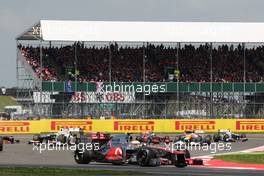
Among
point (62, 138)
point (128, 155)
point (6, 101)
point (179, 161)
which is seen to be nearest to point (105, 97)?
point (62, 138)

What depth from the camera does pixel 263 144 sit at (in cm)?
4194

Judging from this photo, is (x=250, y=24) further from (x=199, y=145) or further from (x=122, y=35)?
(x=199, y=145)

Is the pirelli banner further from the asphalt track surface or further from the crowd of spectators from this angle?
the asphalt track surface

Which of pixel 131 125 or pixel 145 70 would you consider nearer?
pixel 131 125

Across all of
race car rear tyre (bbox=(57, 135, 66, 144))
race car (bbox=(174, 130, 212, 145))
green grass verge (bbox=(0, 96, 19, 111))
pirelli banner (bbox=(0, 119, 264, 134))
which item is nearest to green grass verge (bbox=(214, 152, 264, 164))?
race car (bbox=(174, 130, 212, 145))

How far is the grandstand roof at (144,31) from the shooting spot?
5775 cm

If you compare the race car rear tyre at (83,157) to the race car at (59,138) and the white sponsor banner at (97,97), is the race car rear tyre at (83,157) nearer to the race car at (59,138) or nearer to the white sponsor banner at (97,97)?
the race car at (59,138)

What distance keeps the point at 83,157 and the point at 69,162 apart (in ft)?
4.81

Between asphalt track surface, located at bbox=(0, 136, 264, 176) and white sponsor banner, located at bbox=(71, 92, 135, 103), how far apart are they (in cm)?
1411

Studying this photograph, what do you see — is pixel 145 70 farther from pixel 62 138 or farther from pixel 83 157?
pixel 83 157

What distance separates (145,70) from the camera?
196ft

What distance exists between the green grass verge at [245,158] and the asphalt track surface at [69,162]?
1736mm

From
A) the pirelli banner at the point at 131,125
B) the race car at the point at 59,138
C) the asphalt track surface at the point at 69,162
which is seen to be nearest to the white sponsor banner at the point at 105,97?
the pirelli banner at the point at 131,125

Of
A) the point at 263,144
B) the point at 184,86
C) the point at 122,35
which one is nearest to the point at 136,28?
the point at 122,35
